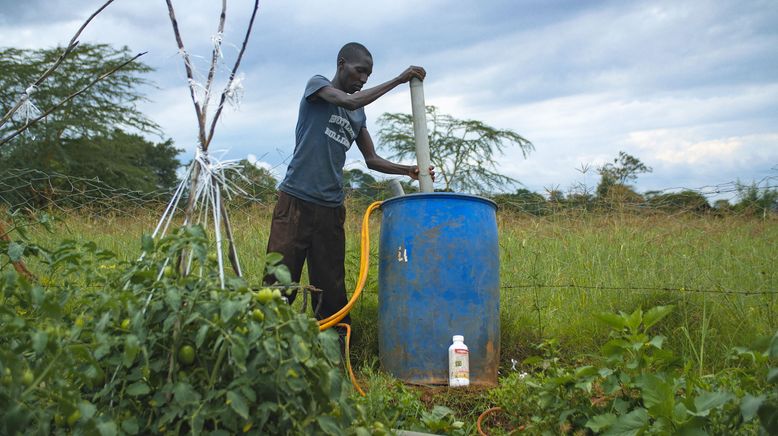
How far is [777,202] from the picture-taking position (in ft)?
19.2

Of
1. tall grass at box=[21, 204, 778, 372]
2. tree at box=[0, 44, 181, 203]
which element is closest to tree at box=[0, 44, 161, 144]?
tree at box=[0, 44, 181, 203]

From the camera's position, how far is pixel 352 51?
142 inches

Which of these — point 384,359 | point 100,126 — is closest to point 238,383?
point 384,359

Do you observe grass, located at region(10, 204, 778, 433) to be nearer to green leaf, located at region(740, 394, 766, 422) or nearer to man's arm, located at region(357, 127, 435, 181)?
man's arm, located at region(357, 127, 435, 181)

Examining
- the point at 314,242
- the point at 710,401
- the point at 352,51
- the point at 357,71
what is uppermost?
the point at 352,51

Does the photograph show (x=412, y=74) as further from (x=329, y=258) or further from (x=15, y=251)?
(x=15, y=251)

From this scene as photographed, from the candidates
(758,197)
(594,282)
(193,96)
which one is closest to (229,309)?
(193,96)

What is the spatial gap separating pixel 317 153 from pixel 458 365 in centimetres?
122

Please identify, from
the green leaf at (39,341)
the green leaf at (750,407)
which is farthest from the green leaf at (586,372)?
the green leaf at (39,341)

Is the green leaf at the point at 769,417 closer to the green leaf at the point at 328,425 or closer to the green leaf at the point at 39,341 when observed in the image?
the green leaf at the point at 328,425

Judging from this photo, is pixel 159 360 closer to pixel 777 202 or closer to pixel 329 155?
pixel 329 155

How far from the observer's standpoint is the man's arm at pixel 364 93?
3291 millimetres

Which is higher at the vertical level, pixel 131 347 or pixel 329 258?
pixel 329 258

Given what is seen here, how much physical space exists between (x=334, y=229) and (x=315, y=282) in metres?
0.30
